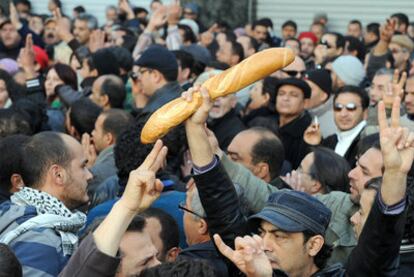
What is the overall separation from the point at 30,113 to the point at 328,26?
34.0 feet

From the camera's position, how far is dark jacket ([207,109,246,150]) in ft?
25.5

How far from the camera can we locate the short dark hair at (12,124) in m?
6.45

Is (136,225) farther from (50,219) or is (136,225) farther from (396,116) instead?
(396,116)

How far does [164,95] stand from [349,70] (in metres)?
3.05

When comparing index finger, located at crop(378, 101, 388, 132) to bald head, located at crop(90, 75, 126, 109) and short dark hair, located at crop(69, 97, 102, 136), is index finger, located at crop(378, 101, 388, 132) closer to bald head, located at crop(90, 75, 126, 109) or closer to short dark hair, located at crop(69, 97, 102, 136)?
short dark hair, located at crop(69, 97, 102, 136)

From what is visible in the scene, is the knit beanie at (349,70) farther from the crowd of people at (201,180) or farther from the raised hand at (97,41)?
the raised hand at (97,41)

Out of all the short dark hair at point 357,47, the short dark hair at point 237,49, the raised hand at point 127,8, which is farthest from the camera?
the raised hand at point 127,8

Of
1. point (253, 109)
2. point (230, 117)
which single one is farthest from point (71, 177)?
point (253, 109)

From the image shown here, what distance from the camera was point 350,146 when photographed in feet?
24.9

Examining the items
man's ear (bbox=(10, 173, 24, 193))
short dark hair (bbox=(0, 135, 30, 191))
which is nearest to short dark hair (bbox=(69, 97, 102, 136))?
short dark hair (bbox=(0, 135, 30, 191))

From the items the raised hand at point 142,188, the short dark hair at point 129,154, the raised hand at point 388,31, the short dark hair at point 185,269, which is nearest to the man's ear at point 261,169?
the short dark hair at point 129,154

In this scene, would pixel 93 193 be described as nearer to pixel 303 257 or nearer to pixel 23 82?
pixel 303 257

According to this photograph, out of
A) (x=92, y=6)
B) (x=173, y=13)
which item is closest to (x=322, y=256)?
(x=173, y=13)

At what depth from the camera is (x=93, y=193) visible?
233 inches
